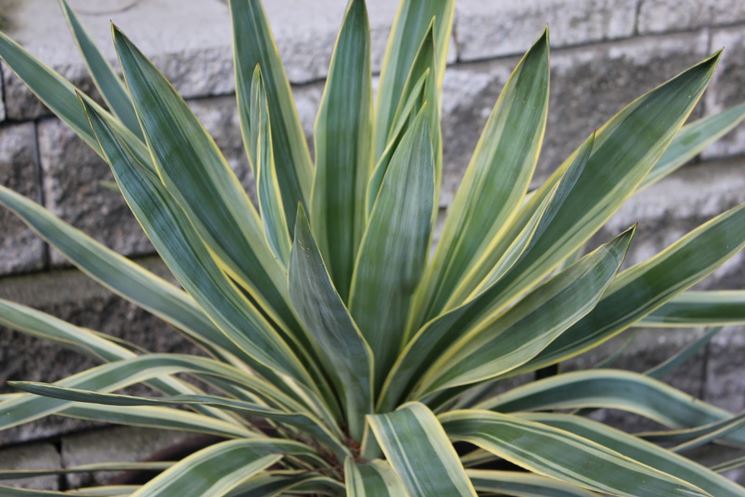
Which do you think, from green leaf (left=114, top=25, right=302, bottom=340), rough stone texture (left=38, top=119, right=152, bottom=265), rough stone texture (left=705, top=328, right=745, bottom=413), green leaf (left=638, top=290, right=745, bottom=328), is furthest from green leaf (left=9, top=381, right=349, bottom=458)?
rough stone texture (left=705, top=328, right=745, bottom=413)

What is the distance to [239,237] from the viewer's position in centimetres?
76

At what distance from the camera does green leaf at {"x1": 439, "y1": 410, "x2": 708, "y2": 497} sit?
604 millimetres

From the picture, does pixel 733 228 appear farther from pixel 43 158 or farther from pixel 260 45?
pixel 43 158

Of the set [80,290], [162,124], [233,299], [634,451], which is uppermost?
[80,290]

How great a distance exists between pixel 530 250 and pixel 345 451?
0.73 ft

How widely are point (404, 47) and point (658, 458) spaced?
0.40 meters

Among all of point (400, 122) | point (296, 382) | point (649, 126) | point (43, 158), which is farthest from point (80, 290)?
point (649, 126)

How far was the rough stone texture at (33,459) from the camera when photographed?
119cm

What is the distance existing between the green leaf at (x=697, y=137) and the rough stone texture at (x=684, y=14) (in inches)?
13.9

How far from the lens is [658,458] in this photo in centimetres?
74

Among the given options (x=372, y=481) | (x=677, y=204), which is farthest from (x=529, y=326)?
(x=677, y=204)

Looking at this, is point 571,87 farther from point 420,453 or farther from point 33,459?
point 33,459

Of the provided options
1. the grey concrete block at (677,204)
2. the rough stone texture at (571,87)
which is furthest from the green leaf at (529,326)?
the grey concrete block at (677,204)

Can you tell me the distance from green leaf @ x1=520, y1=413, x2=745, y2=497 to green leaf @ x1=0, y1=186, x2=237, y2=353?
12.5 inches
